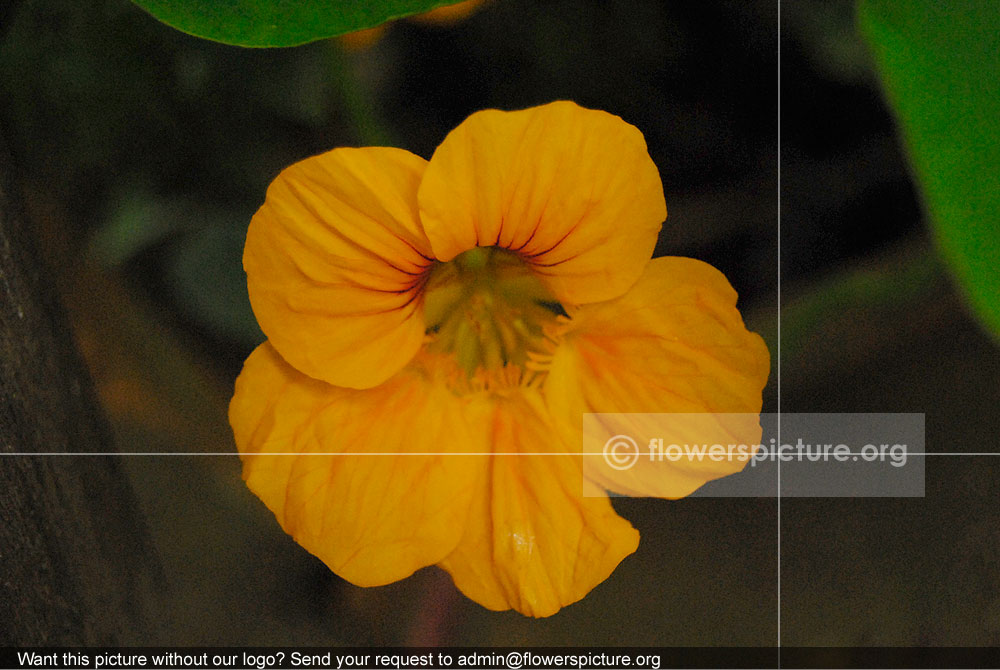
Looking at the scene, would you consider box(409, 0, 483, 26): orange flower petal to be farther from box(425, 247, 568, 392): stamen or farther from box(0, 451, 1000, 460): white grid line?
box(0, 451, 1000, 460): white grid line

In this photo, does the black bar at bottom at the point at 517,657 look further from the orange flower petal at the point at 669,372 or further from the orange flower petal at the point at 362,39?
the orange flower petal at the point at 362,39

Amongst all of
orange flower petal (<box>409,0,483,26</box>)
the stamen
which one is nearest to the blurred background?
orange flower petal (<box>409,0,483,26</box>)

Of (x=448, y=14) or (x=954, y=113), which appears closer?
(x=954, y=113)

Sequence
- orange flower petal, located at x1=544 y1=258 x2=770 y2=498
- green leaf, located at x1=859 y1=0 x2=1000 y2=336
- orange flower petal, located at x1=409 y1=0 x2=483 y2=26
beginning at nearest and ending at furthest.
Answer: green leaf, located at x1=859 y1=0 x2=1000 y2=336 → orange flower petal, located at x1=544 y1=258 x2=770 y2=498 → orange flower petal, located at x1=409 y1=0 x2=483 y2=26

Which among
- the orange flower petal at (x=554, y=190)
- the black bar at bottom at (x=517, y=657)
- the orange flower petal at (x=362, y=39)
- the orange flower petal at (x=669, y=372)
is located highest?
the orange flower petal at (x=362, y=39)

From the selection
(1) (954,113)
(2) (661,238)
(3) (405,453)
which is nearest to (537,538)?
(3) (405,453)

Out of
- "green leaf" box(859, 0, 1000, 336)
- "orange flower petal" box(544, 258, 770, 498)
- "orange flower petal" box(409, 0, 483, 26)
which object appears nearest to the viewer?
"green leaf" box(859, 0, 1000, 336)

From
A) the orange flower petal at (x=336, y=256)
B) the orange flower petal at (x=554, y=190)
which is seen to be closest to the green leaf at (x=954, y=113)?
the orange flower petal at (x=554, y=190)

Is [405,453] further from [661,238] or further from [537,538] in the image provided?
[661,238]
